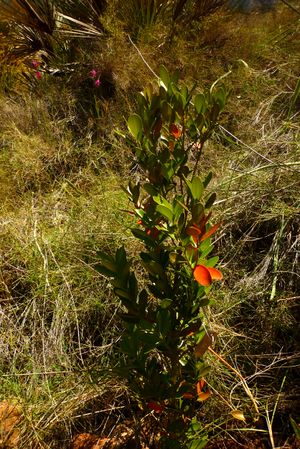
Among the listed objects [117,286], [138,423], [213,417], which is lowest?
[213,417]

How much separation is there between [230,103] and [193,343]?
80.0 inches

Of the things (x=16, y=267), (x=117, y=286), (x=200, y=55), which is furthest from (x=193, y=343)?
(x=200, y=55)

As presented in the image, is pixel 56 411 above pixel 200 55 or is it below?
below

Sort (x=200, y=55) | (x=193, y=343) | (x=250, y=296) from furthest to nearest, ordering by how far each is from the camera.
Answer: (x=200, y=55)
(x=250, y=296)
(x=193, y=343)

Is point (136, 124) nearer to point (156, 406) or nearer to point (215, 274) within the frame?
point (215, 274)

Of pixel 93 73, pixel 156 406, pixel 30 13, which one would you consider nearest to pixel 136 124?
pixel 156 406

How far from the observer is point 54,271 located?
1883 mm

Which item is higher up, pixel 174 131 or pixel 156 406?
pixel 174 131

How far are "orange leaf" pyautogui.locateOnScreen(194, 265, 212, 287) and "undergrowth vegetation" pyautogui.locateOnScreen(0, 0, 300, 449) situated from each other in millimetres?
247

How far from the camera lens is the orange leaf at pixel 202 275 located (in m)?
0.93

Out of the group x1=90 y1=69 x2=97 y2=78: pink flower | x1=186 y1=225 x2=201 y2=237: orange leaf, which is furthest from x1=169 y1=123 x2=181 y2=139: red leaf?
x1=90 y1=69 x2=97 y2=78: pink flower

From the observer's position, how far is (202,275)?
941 mm

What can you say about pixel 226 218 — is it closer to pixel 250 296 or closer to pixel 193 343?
pixel 250 296

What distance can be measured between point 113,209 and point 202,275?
1.25 metres
